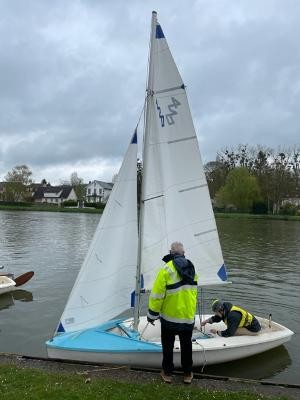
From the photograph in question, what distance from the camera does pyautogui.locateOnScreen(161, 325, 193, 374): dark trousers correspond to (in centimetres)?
739

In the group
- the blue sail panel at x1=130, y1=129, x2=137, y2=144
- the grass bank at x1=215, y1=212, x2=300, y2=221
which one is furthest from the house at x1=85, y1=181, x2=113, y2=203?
the blue sail panel at x1=130, y1=129, x2=137, y2=144

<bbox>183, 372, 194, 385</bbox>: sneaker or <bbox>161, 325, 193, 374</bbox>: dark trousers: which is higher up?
<bbox>161, 325, 193, 374</bbox>: dark trousers

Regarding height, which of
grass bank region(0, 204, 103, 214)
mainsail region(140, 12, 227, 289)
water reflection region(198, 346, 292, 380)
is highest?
mainsail region(140, 12, 227, 289)

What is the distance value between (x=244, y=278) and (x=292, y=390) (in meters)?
13.5

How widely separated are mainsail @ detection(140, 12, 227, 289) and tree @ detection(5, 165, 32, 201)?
105 metres

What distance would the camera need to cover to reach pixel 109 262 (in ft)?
29.8

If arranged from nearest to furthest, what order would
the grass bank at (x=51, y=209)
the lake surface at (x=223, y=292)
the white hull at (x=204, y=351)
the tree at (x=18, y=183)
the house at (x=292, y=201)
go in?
the white hull at (x=204, y=351)
the lake surface at (x=223, y=292)
the house at (x=292, y=201)
the grass bank at (x=51, y=209)
the tree at (x=18, y=183)

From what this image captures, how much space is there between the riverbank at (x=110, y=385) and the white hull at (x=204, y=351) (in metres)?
0.42

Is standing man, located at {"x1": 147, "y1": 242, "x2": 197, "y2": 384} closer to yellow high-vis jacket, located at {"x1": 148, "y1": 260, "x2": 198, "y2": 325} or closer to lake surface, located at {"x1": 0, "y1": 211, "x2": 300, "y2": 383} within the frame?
yellow high-vis jacket, located at {"x1": 148, "y1": 260, "x2": 198, "y2": 325}

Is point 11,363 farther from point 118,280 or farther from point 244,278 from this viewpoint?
point 244,278

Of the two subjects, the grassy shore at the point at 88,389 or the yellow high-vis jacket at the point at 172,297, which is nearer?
the grassy shore at the point at 88,389

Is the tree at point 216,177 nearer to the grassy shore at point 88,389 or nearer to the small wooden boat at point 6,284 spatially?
the small wooden boat at point 6,284

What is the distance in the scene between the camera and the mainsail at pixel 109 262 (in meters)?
9.00

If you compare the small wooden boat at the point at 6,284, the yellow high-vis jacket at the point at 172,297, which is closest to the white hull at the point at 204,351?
the yellow high-vis jacket at the point at 172,297
